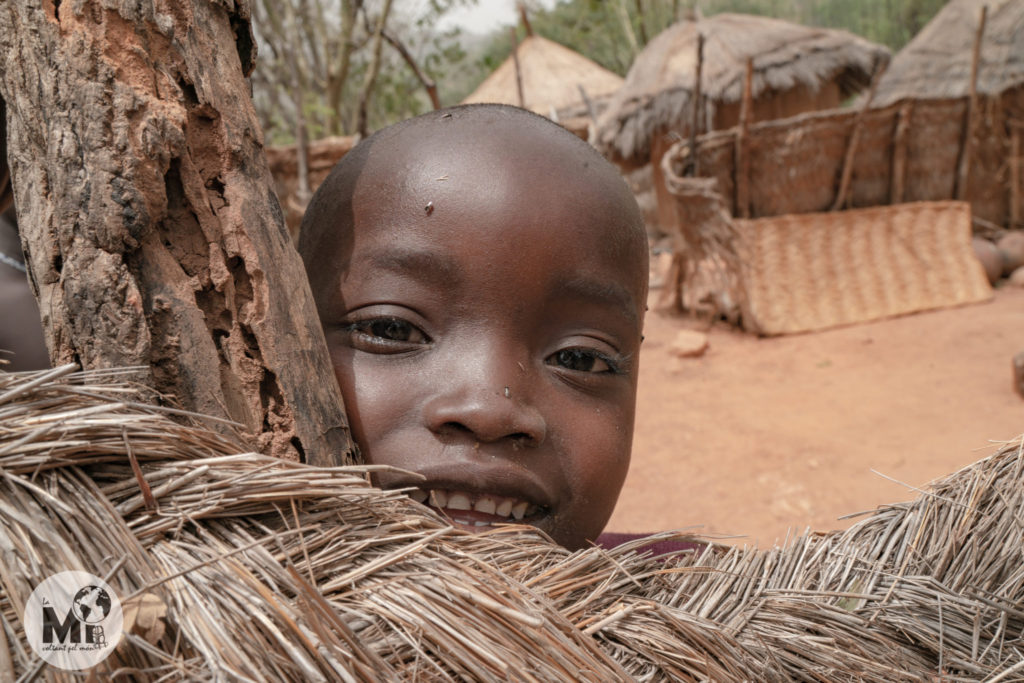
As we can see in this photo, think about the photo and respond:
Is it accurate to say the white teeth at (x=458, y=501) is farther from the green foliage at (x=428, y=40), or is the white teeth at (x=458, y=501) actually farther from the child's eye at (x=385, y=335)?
the green foliage at (x=428, y=40)

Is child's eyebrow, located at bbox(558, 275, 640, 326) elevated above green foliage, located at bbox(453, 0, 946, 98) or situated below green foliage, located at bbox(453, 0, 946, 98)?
below

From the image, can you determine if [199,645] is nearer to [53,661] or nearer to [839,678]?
[53,661]

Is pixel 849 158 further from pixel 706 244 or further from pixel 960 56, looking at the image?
pixel 960 56

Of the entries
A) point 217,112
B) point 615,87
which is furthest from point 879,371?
point 615,87

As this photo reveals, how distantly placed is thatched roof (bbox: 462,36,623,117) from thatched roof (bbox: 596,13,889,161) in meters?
3.81

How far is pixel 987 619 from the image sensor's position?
0.93 m

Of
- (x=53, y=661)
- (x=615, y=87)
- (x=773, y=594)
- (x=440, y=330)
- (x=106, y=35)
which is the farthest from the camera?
(x=615, y=87)

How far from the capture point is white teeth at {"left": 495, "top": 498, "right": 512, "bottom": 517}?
1.26 metres

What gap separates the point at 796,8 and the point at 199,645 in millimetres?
43514

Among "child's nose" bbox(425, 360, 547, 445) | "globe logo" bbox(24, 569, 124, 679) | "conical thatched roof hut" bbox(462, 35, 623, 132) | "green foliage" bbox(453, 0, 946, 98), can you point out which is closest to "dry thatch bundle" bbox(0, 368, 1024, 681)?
"globe logo" bbox(24, 569, 124, 679)

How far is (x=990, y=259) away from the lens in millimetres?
8633

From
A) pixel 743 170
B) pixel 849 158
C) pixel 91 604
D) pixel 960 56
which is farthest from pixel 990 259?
pixel 91 604

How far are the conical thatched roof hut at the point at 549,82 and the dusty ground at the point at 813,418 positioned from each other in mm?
8416
